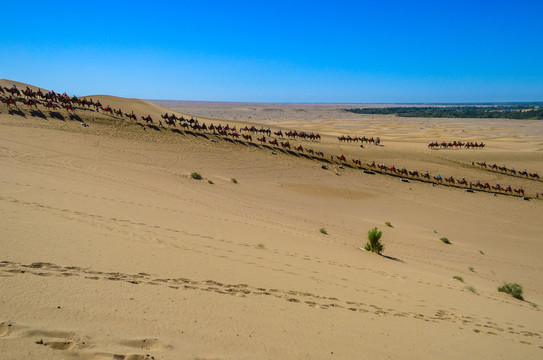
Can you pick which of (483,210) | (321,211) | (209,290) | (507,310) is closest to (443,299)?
(507,310)

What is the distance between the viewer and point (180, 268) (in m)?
6.50

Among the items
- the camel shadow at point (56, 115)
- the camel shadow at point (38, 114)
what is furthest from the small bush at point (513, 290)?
the camel shadow at point (38, 114)

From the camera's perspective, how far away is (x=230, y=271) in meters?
6.96

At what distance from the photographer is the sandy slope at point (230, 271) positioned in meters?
4.07

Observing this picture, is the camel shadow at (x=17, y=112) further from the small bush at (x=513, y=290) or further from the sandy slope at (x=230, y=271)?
the small bush at (x=513, y=290)

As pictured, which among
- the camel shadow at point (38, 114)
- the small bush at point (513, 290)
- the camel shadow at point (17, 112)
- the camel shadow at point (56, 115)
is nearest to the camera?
the small bush at point (513, 290)

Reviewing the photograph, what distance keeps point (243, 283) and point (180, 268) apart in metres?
1.23

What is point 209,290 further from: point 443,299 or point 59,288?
point 443,299

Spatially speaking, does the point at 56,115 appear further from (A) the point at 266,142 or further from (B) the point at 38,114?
(A) the point at 266,142

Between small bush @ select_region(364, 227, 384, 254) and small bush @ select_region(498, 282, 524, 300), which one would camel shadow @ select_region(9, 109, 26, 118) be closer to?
small bush @ select_region(364, 227, 384, 254)

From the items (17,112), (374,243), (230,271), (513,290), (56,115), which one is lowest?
(513,290)

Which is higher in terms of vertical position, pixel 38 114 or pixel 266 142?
pixel 38 114

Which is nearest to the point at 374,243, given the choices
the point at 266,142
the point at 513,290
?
the point at 513,290

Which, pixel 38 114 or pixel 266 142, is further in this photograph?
pixel 266 142
